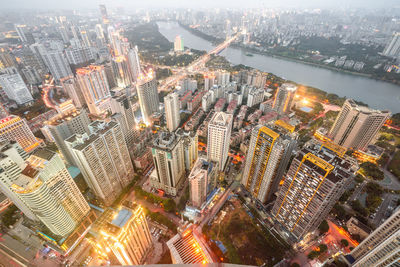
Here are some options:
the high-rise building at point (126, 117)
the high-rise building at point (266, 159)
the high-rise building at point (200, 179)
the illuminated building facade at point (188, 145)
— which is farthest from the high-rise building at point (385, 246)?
the high-rise building at point (126, 117)

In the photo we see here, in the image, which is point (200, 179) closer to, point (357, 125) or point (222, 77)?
point (357, 125)

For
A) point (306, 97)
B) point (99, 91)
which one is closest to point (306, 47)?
point (306, 97)

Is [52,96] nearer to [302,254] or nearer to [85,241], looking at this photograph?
[85,241]

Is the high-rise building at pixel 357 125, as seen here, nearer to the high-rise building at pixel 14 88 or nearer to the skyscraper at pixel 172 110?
the skyscraper at pixel 172 110

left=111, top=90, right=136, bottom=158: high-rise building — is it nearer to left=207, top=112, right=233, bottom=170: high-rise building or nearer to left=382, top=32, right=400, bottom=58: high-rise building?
left=207, top=112, right=233, bottom=170: high-rise building

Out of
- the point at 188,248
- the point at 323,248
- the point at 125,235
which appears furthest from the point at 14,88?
the point at 323,248

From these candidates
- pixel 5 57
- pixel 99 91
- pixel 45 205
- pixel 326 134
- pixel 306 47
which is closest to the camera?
pixel 45 205
